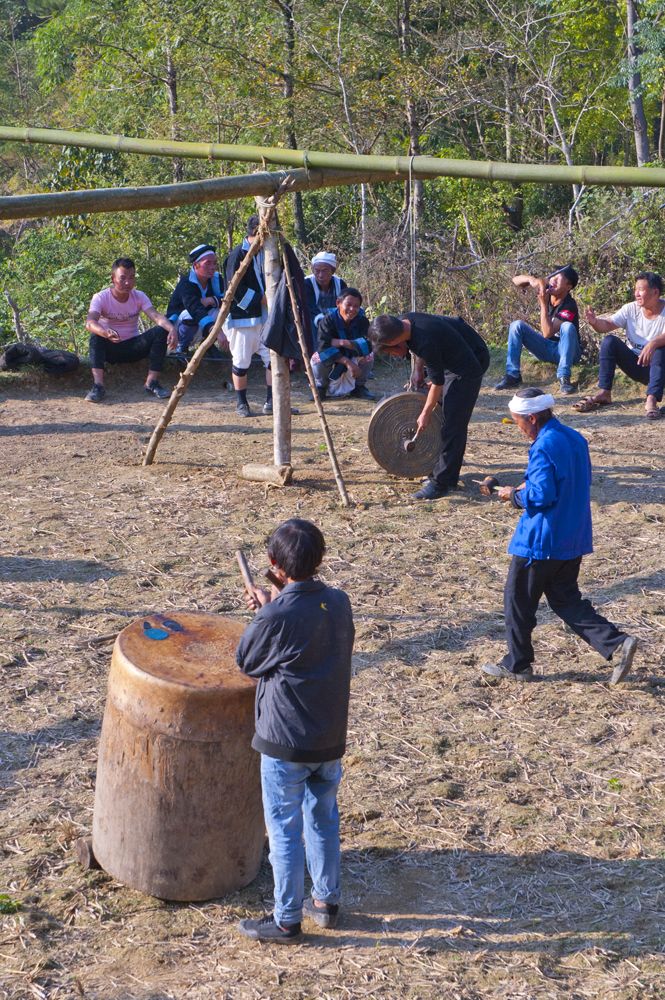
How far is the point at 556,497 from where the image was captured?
5277 mm

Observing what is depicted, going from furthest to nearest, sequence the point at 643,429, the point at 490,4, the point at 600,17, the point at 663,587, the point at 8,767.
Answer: the point at 600,17 → the point at 490,4 → the point at 643,429 → the point at 663,587 → the point at 8,767

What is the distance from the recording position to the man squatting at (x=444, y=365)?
7.86m

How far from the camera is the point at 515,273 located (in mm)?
14469

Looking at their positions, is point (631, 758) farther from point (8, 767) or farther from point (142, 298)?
point (142, 298)

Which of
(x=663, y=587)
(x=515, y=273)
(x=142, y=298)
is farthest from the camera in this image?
(x=515, y=273)

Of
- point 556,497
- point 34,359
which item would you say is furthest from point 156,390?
point 556,497

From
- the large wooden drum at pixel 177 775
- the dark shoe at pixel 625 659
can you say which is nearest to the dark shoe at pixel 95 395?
the dark shoe at pixel 625 659

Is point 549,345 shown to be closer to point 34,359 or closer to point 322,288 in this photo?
point 322,288

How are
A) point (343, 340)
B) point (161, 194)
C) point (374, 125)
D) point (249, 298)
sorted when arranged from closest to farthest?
point (161, 194), point (249, 298), point (343, 340), point (374, 125)

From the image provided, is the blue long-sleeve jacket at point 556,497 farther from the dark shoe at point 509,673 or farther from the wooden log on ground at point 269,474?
the wooden log on ground at point 269,474

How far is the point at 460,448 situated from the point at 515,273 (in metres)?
6.72

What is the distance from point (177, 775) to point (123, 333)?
8.10 m

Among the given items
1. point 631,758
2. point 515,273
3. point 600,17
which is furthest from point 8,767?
point 600,17

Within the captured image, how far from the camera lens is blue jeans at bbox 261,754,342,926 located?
3.63 m
